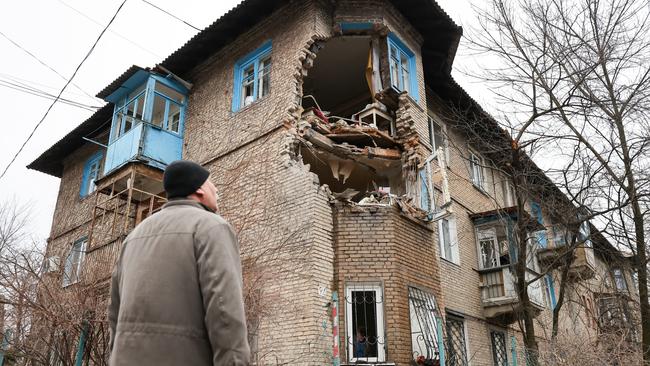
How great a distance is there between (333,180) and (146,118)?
16.7 ft

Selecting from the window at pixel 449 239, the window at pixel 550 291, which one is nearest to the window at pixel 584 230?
the window at pixel 449 239

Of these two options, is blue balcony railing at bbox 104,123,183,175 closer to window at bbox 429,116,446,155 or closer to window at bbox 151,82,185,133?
window at bbox 151,82,185,133

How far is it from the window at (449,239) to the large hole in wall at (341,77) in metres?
4.04

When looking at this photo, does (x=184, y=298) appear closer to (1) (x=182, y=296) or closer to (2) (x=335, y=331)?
(1) (x=182, y=296)

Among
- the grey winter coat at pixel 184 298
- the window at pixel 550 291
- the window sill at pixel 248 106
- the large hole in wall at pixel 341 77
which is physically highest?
the large hole in wall at pixel 341 77

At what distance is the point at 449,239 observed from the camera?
13.7 metres

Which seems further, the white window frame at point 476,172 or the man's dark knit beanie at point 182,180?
the white window frame at point 476,172

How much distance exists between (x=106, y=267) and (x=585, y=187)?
9281 millimetres

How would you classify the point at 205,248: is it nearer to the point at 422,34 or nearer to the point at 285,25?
the point at 285,25

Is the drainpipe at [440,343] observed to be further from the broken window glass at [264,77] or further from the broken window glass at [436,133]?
the broken window glass at [264,77]

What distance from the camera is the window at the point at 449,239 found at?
43.4 ft

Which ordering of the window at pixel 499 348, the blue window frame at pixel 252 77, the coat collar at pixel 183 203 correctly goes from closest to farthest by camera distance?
the coat collar at pixel 183 203 → the blue window frame at pixel 252 77 → the window at pixel 499 348

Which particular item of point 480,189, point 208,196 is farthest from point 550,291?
point 208,196

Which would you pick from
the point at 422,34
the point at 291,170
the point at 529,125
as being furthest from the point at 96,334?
the point at 422,34
